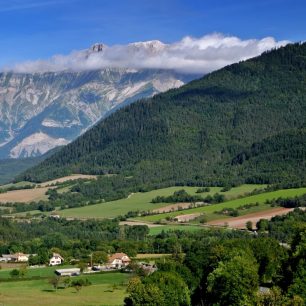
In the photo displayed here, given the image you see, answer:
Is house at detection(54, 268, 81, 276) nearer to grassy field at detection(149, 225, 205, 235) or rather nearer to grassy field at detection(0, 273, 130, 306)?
grassy field at detection(0, 273, 130, 306)

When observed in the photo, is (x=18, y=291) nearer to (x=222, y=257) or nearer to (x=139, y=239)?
(x=222, y=257)

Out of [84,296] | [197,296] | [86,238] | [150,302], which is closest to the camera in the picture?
[150,302]

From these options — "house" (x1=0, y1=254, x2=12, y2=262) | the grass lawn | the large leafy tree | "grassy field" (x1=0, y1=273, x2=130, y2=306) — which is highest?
the large leafy tree

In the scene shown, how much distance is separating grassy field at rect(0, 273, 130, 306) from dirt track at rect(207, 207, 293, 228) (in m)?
61.2

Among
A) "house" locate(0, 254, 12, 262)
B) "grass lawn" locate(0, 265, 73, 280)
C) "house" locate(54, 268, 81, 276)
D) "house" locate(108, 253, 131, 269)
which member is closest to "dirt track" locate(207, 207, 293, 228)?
"house" locate(108, 253, 131, 269)

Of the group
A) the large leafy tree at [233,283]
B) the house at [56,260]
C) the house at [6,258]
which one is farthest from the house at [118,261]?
the large leafy tree at [233,283]

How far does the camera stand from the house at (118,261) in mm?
148350

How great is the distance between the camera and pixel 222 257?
105625 millimetres

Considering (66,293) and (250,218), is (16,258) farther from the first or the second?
(250,218)

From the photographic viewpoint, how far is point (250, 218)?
19412 centimetres

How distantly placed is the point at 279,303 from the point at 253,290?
1679cm

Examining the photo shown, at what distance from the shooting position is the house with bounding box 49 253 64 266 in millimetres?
156000

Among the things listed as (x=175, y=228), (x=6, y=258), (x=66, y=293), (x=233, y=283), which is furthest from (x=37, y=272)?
(x=233, y=283)

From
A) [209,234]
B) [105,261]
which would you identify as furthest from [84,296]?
[209,234]
